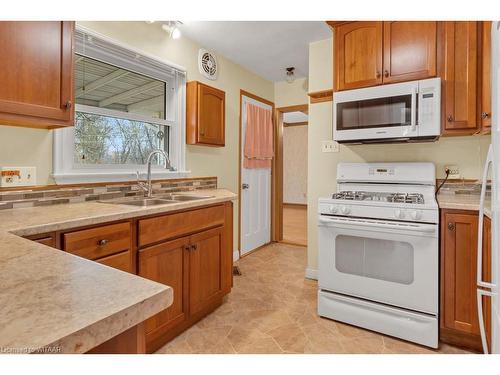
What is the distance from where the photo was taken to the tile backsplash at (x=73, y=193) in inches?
63.2

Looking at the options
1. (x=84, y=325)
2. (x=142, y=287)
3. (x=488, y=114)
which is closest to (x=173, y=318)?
(x=142, y=287)

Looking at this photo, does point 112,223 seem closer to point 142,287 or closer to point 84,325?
point 142,287

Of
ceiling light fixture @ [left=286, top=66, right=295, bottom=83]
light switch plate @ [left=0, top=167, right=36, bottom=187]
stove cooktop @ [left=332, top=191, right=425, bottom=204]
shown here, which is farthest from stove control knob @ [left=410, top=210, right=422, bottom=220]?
ceiling light fixture @ [left=286, top=66, right=295, bottom=83]

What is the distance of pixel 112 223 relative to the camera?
57.2 inches

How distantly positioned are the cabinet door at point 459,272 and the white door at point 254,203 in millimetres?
2251

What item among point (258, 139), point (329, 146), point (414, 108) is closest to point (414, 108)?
point (414, 108)

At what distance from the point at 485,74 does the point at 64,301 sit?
2428 millimetres

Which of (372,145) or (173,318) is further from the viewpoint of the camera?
(372,145)

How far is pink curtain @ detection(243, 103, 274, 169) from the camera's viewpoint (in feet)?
11.9

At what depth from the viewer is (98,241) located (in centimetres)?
139

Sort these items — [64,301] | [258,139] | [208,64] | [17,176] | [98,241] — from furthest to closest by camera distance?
[258,139] < [208,64] < [17,176] < [98,241] < [64,301]

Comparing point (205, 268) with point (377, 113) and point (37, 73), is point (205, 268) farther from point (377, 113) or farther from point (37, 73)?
point (377, 113)

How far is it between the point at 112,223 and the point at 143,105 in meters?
1.42
